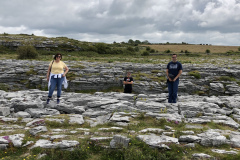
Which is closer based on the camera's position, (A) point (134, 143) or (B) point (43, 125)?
(A) point (134, 143)

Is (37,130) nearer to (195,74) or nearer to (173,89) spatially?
(173,89)

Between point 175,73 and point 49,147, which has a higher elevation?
point 175,73

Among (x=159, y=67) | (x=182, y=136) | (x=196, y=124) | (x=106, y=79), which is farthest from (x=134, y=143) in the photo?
(x=159, y=67)

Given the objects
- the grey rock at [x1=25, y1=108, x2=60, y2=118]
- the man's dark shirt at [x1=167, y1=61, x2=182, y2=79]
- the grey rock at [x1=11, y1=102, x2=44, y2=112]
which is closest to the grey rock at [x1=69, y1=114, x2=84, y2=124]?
the grey rock at [x1=25, y1=108, x2=60, y2=118]

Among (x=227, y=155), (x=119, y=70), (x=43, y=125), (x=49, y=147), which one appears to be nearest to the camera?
(x=227, y=155)

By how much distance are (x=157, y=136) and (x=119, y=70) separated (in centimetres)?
1853

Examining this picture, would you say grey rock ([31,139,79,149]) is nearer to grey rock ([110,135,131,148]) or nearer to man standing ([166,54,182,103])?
grey rock ([110,135,131,148])

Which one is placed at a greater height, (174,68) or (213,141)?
(174,68)

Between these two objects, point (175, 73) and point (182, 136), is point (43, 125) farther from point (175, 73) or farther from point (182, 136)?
point (175, 73)

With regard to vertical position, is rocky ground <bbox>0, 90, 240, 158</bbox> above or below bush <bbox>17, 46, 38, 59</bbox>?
below

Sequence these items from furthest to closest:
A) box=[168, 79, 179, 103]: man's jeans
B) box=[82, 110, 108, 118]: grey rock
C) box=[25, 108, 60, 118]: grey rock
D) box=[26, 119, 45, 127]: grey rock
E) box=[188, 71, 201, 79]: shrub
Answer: box=[188, 71, 201, 79]: shrub
box=[168, 79, 179, 103]: man's jeans
box=[82, 110, 108, 118]: grey rock
box=[25, 108, 60, 118]: grey rock
box=[26, 119, 45, 127]: grey rock

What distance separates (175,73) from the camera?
1184 cm

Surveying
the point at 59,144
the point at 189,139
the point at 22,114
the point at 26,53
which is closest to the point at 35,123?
the point at 22,114

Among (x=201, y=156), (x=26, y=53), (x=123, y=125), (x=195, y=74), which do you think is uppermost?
(x=26, y=53)
